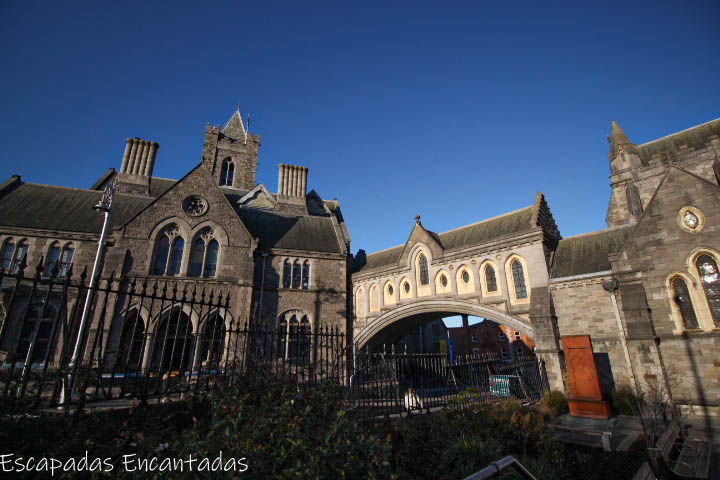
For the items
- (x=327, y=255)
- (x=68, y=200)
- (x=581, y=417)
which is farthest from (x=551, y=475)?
(x=68, y=200)

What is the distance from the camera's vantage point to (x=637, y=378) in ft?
41.7

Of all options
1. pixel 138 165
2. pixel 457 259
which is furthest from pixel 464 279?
pixel 138 165

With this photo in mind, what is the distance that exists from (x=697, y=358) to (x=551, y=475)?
10.7 m

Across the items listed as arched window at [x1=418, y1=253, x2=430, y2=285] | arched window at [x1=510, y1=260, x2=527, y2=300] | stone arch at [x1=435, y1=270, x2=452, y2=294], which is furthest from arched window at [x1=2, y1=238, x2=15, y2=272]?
arched window at [x1=510, y1=260, x2=527, y2=300]

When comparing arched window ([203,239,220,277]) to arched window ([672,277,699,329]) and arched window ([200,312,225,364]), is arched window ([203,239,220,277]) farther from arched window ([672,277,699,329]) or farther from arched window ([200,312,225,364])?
arched window ([672,277,699,329])

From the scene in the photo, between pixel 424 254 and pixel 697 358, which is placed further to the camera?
pixel 424 254

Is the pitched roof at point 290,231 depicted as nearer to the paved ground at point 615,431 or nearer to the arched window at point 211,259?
the arched window at point 211,259

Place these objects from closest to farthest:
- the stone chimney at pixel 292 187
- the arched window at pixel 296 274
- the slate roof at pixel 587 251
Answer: the slate roof at pixel 587 251 → the arched window at pixel 296 274 → the stone chimney at pixel 292 187

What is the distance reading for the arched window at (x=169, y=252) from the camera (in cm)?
2059

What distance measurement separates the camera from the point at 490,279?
19.2 m

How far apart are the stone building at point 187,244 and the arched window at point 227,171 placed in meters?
8.15

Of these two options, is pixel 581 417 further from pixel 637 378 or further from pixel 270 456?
pixel 270 456

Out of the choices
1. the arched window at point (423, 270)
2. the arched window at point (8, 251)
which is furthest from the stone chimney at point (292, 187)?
the arched window at point (8, 251)

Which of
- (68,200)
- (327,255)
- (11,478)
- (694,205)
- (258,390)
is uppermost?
(68,200)
